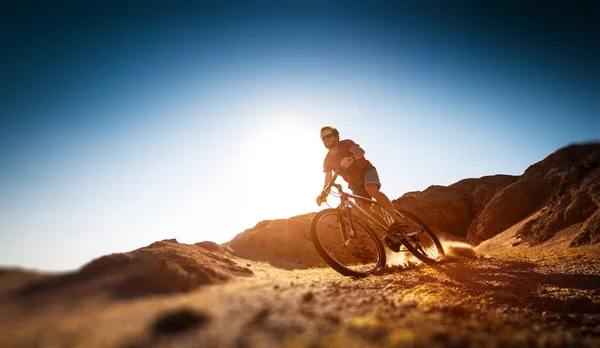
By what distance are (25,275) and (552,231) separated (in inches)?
923

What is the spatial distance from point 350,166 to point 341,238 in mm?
1717

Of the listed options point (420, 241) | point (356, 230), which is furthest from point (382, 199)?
point (420, 241)

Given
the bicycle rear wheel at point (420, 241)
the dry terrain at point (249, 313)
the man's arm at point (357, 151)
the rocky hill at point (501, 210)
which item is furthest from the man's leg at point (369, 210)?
the rocky hill at point (501, 210)

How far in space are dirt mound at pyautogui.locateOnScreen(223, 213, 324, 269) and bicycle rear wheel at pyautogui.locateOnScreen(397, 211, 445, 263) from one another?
10584 millimetres

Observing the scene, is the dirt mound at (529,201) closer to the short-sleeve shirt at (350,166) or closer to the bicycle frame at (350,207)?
the bicycle frame at (350,207)

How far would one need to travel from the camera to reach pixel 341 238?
7066 mm

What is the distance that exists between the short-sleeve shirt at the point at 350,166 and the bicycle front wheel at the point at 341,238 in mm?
957

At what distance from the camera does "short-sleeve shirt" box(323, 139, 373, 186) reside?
6.98 m

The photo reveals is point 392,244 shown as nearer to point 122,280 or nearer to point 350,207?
point 350,207

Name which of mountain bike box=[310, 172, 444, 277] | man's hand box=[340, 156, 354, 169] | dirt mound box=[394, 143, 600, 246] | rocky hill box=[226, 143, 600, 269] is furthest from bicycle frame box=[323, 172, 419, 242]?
dirt mound box=[394, 143, 600, 246]

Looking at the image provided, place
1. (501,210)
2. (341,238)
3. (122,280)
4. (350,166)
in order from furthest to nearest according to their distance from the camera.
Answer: (501,210) → (341,238) → (350,166) → (122,280)

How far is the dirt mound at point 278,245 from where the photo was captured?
18.7m

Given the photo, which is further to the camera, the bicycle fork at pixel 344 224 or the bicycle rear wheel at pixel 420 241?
the bicycle rear wheel at pixel 420 241

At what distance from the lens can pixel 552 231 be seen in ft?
58.7
